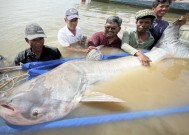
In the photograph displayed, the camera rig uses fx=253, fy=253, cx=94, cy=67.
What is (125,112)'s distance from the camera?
275cm

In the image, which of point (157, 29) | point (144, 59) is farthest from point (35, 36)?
point (157, 29)

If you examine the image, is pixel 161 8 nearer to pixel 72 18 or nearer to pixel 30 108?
pixel 72 18

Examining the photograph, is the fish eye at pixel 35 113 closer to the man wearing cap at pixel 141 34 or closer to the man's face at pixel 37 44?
the man's face at pixel 37 44

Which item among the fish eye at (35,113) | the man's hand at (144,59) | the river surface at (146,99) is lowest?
the river surface at (146,99)

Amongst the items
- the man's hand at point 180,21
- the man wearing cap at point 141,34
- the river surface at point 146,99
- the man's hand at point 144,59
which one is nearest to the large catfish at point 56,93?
the river surface at point 146,99

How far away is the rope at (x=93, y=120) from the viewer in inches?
93.9

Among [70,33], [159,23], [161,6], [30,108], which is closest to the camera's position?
[30,108]

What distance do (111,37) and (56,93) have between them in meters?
2.48

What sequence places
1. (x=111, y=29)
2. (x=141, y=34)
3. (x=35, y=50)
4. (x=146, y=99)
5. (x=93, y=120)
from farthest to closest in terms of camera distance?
(x=141, y=34)
(x=111, y=29)
(x=35, y=50)
(x=146, y=99)
(x=93, y=120)

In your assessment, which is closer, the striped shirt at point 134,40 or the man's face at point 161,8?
the striped shirt at point 134,40

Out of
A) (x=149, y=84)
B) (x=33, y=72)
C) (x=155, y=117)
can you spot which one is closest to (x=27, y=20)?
(x=33, y=72)

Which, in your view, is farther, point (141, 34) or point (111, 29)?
point (141, 34)

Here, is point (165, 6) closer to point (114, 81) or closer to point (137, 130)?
point (114, 81)

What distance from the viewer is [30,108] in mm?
2410
